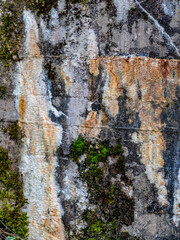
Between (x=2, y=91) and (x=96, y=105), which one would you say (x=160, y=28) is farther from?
Result: (x=2, y=91)

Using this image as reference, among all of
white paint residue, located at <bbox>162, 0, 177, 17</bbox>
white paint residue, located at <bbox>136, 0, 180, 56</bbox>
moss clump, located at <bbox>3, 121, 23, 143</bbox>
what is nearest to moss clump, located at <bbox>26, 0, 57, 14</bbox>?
white paint residue, located at <bbox>136, 0, 180, 56</bbox>

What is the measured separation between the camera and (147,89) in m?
2.19

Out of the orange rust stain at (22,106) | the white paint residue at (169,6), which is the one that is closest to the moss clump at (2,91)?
the orange rust stain at (22,106)

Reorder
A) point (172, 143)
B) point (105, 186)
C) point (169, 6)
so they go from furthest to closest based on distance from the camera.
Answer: point (105, 186) → point (172, 143) → point (169, 6)

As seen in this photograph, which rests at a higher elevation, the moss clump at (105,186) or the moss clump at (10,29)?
the moss clump at (10,29)

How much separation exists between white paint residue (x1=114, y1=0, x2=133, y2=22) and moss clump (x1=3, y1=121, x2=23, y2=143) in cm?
156

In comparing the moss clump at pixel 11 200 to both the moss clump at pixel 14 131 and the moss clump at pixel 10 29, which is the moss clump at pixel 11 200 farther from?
the moss clump at pixel 10 29

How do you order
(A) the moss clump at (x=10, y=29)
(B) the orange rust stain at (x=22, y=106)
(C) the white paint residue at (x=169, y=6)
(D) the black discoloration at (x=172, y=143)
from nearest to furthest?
(C) the white paint residue at (x=169, y=6)
(D) the black discoloration at (x=172, y=143)
(A) the moss clump at (x=10, y=29)
(B) the orange rust stain at (x=22, y=106)

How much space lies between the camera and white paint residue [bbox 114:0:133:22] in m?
2.14

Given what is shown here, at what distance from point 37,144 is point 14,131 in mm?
307

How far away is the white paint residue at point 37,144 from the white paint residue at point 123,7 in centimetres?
85

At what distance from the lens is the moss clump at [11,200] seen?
253 centimetres

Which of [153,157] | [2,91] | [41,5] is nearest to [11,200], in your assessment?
[2,91]

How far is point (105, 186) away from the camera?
2.40 meters
